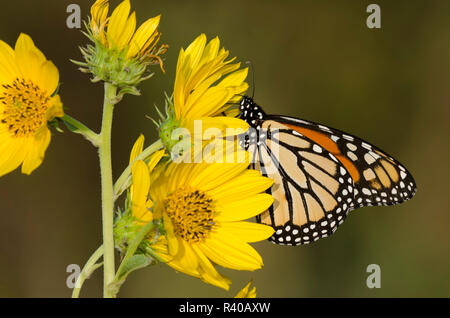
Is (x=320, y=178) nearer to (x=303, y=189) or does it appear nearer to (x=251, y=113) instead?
(x=303, y=189)

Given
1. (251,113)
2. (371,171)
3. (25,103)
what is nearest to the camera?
(25,103)

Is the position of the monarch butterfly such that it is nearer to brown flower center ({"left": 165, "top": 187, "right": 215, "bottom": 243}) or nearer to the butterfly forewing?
the butterfly forewing

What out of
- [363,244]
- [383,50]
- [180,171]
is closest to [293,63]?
[383,50]

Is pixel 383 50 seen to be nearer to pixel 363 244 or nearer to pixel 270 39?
pixel 270 39

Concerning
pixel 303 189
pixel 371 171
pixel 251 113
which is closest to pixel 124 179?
pixel 251 113

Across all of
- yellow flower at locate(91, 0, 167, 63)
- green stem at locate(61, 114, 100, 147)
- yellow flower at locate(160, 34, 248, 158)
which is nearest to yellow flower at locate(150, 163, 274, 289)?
yellow flower at locate(160, 34, 248, 158)
